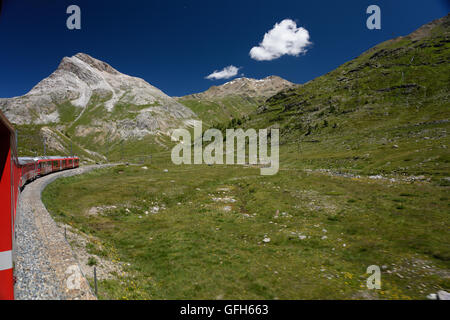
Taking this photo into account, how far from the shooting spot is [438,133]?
173ft

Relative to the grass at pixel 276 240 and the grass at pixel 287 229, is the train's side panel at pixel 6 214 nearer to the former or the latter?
the grass at pixel 287 229

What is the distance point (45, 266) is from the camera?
1112cm

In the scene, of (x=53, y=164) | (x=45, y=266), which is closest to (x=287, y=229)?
(x=45, y=266)

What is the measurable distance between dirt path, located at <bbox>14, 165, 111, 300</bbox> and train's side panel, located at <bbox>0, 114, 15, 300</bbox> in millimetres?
3202

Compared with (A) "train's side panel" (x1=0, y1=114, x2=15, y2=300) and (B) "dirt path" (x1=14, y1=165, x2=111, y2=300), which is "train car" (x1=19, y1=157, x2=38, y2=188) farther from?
(A) "train's side panel" (x1=0, y1=114, x2=15, y2=300)

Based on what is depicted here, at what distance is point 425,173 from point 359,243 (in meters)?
28.0

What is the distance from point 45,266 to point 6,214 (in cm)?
658

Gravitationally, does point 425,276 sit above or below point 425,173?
below

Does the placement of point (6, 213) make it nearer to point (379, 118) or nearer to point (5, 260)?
point (5, 260)

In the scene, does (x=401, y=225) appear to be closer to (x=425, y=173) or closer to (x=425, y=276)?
(x=425, y=276)
